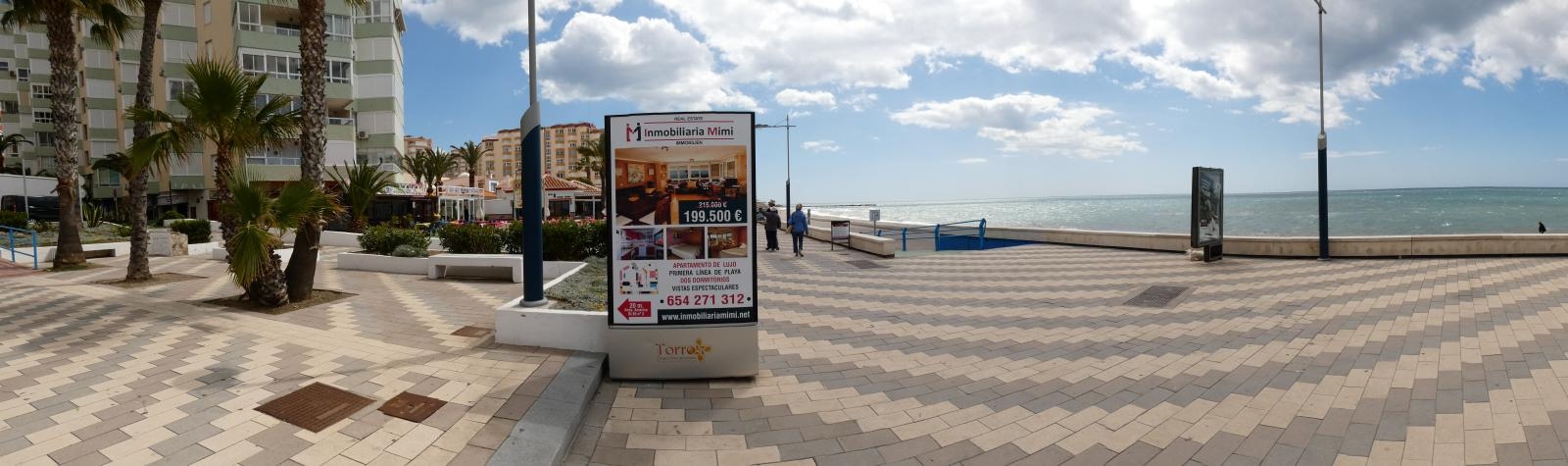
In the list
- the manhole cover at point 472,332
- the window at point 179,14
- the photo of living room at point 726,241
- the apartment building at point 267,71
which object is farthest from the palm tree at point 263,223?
the window at point 179,14

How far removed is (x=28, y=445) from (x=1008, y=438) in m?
5.65

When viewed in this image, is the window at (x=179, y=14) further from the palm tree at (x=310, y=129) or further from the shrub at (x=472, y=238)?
the palm tree at (x=310, y=129)

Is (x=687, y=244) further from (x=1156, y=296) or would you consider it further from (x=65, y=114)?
(x=65, y=114)

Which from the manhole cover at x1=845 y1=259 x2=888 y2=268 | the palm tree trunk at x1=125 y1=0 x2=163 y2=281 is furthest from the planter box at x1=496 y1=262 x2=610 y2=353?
the palm tree trunk at x1=125 y1=0 x2=163 y2=281

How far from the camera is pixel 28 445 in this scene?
3.56m

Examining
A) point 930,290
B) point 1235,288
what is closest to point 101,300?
point 930,290

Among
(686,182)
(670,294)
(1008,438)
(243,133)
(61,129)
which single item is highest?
(61,129)

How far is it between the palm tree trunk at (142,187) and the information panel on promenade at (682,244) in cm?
1133

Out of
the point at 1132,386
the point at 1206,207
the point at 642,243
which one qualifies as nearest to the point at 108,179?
the point at 642,243

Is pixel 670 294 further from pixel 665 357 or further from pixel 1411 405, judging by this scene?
pixel 1411 405

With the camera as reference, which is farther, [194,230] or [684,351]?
[194,230]

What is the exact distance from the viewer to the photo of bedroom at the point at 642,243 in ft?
16.0

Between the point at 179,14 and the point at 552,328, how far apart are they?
148ft

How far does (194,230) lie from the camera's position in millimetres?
18406
